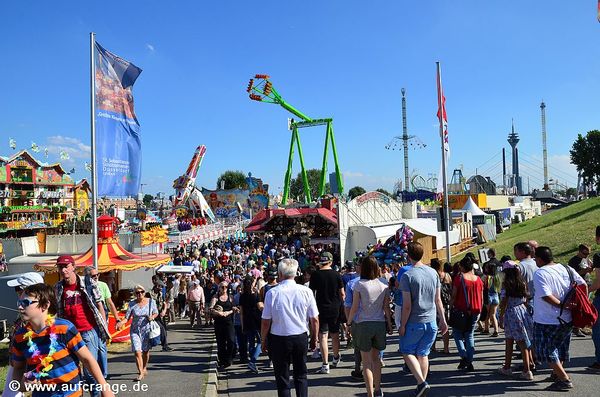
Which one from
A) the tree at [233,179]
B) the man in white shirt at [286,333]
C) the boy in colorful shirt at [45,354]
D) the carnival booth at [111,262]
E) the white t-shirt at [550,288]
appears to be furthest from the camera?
the tree at [233,179]

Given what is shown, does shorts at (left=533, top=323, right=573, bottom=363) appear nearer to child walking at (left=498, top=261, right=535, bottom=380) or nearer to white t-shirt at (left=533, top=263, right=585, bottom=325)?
white t-shirt at (left=533, top=263, right=585, bottom=325)

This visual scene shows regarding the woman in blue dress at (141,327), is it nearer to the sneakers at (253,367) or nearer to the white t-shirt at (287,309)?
the sneakers at (253,367)

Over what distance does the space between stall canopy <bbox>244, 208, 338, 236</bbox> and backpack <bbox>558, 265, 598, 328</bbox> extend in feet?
91.1

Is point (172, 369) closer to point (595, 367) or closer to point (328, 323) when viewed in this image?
point (328, 323)

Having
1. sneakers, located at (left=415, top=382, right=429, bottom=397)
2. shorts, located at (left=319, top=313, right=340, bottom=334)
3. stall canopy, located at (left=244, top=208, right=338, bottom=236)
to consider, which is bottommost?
sneakers, located at (left=415, top=382, right=429, bottom=397)

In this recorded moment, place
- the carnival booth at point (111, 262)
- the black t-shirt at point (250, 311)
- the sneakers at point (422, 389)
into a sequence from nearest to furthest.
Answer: the sneakers at point (422, 389) → the black t-shirt at point (250, 311) → the carnival booth at point (111, 262)

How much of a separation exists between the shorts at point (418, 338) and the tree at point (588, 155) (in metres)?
71.9

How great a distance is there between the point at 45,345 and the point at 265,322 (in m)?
2.05

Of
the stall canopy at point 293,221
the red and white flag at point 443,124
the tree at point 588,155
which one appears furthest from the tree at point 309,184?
the red and white flag at point 443,124

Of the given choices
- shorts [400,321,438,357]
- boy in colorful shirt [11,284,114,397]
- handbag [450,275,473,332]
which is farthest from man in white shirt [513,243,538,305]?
boy in colorful shirt [11,284,114,397]

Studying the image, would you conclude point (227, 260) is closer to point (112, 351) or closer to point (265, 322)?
point (112, 351)

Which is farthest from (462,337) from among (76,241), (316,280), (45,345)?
(76,241)

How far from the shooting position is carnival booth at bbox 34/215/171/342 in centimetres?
1065

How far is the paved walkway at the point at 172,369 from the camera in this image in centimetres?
641
